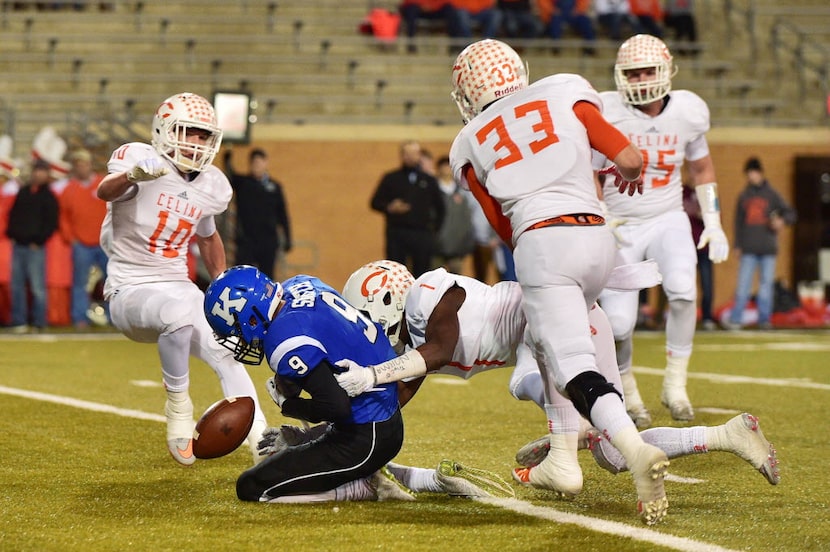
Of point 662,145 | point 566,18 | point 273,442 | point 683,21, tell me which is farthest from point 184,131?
point 683,21

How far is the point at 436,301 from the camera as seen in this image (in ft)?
14.9

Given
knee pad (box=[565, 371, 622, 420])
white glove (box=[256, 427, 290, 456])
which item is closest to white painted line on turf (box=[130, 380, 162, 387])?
white glove (box=[256, 427, 290, 456])

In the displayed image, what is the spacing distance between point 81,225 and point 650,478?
10370 millimetres

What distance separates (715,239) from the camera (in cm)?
688

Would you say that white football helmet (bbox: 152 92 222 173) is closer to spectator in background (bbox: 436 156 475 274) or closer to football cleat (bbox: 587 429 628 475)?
football cleat (bbox: 587 429 628 475)

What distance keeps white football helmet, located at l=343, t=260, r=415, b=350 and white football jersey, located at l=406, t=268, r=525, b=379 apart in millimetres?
85

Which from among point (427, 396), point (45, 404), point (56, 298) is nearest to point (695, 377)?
point (427, 396)

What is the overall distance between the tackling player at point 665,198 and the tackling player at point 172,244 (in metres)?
2.08

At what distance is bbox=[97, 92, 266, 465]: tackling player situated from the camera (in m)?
5.45

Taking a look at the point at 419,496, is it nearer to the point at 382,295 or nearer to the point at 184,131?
the point at 382,295

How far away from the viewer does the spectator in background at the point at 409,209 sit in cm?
1284

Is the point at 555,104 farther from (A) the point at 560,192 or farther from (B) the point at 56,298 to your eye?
(B) the point at 56,298

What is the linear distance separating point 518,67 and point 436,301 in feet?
2.78

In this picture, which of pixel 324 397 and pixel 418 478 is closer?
pixel 324 397
